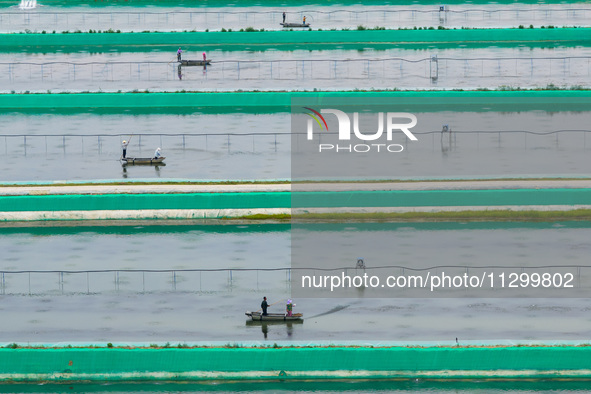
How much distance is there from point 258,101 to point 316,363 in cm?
3234

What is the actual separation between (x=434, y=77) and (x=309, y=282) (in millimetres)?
29295

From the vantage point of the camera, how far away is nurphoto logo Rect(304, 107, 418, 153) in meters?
55.8

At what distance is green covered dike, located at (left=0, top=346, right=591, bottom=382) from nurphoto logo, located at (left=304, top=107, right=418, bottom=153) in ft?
75.5

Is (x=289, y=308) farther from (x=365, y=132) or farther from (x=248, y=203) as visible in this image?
(x=365, y=132)

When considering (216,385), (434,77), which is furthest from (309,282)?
(434,77)

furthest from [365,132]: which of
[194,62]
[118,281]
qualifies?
[118,281]

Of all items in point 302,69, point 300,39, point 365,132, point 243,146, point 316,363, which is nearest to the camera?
point 316,363

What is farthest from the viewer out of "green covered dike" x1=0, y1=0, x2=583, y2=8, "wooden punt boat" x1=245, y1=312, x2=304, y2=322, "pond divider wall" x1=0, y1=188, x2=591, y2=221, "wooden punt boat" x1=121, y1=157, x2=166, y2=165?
"green covered dike" x1=0, y1=0, x2=583, y2=8

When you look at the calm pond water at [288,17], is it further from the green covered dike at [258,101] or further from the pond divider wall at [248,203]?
the pond divider wall at [248,203]

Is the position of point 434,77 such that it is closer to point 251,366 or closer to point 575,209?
point 575,209

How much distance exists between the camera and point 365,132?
58312 millimetres

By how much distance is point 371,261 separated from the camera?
41719 millimetres

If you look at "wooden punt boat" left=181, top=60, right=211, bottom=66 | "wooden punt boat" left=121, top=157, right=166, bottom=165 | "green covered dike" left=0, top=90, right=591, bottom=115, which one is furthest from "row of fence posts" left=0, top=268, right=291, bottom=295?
"wooden punt boat" left=181, top=60, right=211, bottom=66

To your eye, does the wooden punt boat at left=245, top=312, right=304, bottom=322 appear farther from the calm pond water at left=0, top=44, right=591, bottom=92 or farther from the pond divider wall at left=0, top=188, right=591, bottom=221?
the calm pond water at left=0, top=44, right=591, bottom=92
